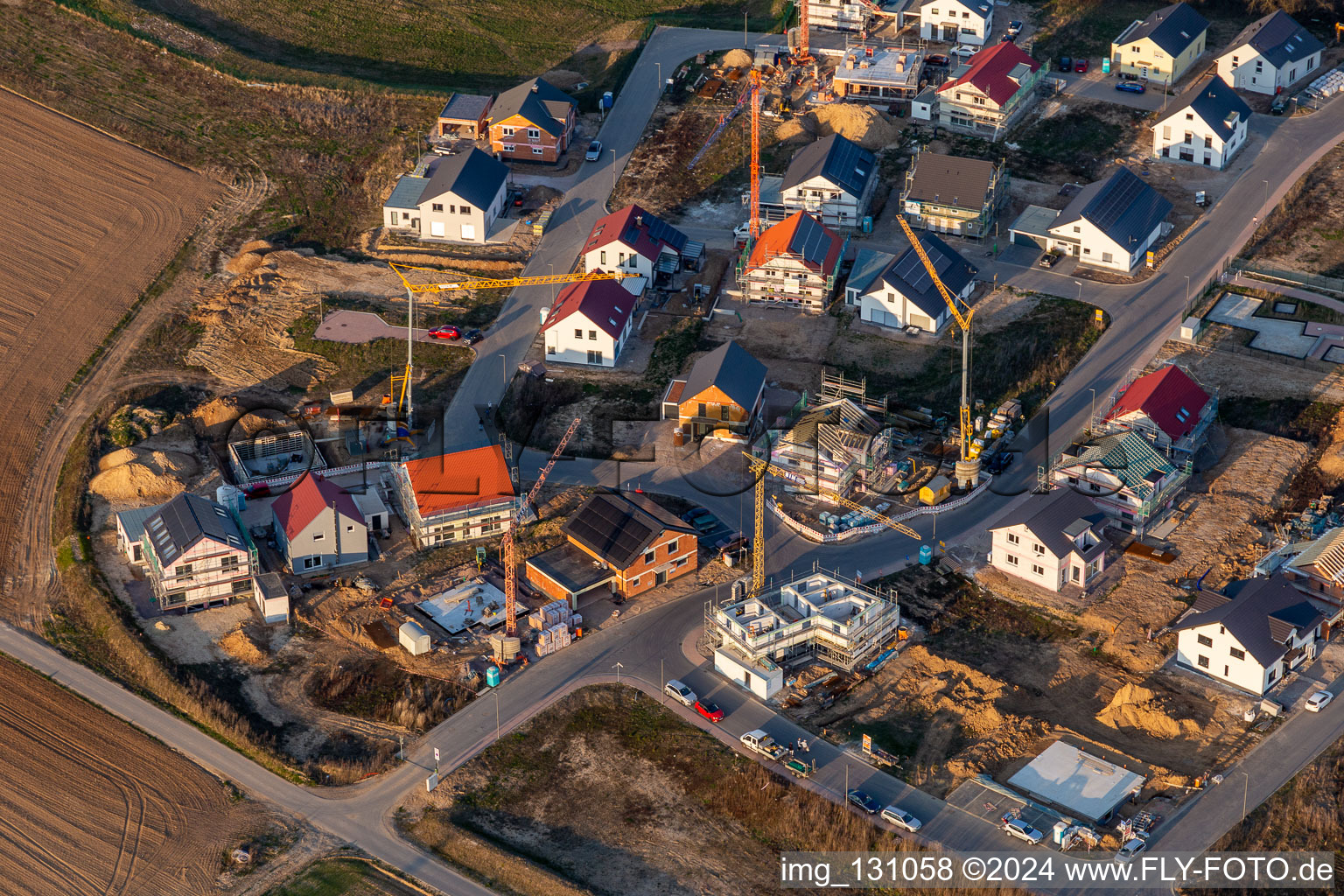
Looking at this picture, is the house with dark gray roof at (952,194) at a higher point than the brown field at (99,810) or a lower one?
higher

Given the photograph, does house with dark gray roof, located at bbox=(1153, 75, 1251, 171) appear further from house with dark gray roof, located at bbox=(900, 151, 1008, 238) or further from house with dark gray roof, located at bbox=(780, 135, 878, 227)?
house with dark gray roof, located at bbox=(780, 135, 878, 227)

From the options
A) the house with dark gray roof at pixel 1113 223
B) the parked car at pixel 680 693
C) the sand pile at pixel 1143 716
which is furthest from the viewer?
the house with dark gray roof at pixel 1113 223

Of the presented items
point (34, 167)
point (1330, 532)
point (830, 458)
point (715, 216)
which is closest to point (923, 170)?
point (715, 216)

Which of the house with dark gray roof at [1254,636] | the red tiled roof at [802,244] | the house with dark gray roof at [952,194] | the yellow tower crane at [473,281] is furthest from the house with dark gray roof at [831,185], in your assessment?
the house with dark gray roof at [1254,636]

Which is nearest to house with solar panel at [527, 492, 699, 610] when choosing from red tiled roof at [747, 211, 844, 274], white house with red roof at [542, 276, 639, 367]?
white house with red roof at [542, 276, 639, 367]

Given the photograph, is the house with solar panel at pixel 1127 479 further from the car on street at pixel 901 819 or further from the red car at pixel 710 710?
the car on street at pixel 901 819

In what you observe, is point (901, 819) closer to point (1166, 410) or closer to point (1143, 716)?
point (1143, 716)
